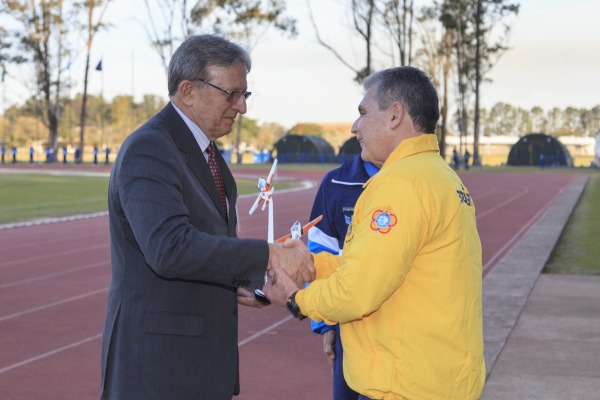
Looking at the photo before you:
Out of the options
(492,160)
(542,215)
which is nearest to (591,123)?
(492,160)

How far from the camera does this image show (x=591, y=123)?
182 metres

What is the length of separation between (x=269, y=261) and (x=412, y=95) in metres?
0.70

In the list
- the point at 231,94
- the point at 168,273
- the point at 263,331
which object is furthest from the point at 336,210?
the point at 263,331

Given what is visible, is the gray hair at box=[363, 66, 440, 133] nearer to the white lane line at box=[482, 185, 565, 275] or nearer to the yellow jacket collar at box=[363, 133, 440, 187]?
the yellow jacket collar at box=[363, 133, 440, 187]

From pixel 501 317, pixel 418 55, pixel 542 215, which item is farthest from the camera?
pixel 418 55

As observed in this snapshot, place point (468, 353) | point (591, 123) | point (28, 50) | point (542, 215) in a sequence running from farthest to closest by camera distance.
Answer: point (591, 123)
point (28, 50)
point (542, 215)
point (468, 353)

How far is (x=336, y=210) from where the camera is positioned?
448cm

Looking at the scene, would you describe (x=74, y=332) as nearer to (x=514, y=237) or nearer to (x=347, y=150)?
(x=514, y=237)

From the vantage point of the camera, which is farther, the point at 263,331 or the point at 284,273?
the point at 263,331

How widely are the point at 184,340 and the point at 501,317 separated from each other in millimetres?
6367

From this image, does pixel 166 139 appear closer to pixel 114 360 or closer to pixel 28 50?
pixel 114 360

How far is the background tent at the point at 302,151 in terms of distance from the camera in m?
81.0

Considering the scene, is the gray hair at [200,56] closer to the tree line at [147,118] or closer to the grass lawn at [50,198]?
the grass lawn at [50,198]

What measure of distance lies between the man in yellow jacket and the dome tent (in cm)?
7324
